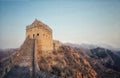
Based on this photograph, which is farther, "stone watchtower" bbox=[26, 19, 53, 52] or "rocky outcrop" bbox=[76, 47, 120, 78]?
"rocky outcrop" bbox=[76, 47, 120, 78]

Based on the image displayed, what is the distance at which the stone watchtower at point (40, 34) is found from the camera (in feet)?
29.7

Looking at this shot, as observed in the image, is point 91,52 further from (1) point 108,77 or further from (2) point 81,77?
(2) point 81,77

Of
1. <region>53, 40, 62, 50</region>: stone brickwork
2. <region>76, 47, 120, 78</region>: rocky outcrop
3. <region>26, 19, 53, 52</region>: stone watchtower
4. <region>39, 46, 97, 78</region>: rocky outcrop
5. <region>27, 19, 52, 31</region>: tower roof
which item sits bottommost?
<region>76, 47, 120, 78</region>: rocky outcrop

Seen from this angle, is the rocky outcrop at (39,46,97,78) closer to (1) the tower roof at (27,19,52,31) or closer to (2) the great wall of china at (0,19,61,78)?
(2) the great wall of china at (0,19,61,78)

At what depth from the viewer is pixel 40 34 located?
9.26 meters

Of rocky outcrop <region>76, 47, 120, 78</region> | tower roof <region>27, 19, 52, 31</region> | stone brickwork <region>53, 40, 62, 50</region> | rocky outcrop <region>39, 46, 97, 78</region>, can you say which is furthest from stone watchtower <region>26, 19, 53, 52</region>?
rocky outcrop <region>76, 47, 120, 78</region>

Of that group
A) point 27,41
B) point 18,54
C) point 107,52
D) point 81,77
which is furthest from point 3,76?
point 107,52

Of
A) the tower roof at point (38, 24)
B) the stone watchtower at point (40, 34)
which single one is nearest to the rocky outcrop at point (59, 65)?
the stone watchtower at point (40, 34)

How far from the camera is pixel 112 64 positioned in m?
20.0

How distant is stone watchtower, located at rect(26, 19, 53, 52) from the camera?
29.7ft

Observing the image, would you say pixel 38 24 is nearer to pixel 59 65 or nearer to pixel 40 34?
pixel 40 34

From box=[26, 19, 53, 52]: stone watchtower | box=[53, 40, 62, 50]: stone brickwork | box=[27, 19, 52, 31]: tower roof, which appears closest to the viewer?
box=[26, 19, 53, 52]: stone watchtower

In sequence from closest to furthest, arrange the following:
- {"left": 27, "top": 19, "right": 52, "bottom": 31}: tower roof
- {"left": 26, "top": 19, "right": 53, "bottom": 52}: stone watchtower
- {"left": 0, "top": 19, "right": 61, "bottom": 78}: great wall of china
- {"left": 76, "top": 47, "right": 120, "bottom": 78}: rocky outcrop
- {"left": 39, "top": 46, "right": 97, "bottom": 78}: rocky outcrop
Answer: {"left": 0, "top": 19, "right": 61, "bottom": 78}: great wall of china → {"left": 39, "top": 46, "right": 97, "bottom": 78}: rocky outcrop → {"left": 26, "top": 19, "right": 53, "bottom": 52}: stone watchtower → {"left": 27, "top": 19, "right": 52, "bottom": 31}: tower roof → {"left": 76, "top": 47, "right": 120, "bottom": 78}: rocky outcrop

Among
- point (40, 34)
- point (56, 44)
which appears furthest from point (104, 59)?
point (40, 34)
